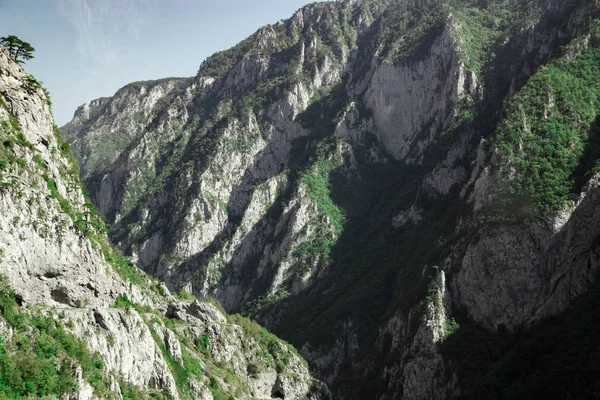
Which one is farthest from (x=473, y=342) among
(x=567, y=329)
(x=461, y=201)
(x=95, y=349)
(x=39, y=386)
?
(x=39, y=386)

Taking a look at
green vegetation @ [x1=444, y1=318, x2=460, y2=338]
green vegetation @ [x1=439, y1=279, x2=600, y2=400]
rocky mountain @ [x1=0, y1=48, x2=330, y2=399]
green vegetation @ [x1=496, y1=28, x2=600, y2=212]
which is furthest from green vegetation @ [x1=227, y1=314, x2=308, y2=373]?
green vegetation @ [x1=496, y1=28, x2=600, y2=212]

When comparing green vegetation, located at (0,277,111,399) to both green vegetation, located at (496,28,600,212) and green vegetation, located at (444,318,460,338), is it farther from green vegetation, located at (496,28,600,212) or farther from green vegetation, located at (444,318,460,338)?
green vegetation, located at (496,28,600,212)

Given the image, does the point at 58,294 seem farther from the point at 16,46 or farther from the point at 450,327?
the point at 450,327

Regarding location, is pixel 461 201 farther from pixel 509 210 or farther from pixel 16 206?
pixel 16 206

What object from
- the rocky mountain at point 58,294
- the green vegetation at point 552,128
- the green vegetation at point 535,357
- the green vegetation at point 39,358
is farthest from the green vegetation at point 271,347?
the green vegetation at point 552,128

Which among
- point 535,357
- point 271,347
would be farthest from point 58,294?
point 535,357
